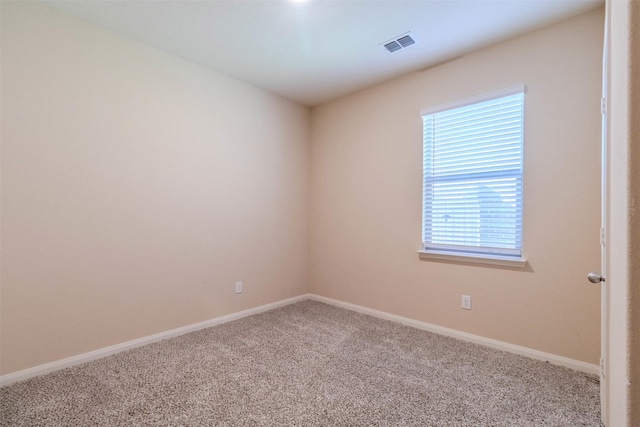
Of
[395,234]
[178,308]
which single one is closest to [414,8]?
[395,234]

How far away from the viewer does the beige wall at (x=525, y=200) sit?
2.07 meters

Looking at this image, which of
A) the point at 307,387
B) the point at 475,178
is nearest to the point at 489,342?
the point at 475,178

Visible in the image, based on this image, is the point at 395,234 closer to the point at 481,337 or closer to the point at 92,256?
the point at 481,337

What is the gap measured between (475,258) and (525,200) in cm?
60

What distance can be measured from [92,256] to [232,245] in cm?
118

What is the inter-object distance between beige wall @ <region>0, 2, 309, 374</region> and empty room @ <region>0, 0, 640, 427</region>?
0.05 ft

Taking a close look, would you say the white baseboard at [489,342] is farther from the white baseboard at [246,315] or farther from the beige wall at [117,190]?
the beige wall at [117,190]

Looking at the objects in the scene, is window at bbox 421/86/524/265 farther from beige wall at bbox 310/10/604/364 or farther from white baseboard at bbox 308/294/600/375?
white baseboard at bbox 308/294/600/375

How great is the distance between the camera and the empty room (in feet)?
6.04

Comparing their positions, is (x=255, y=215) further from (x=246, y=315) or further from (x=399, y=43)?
(x=399, y=43)

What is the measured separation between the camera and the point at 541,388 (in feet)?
6.12

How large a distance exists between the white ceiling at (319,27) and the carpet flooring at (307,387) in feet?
8.12

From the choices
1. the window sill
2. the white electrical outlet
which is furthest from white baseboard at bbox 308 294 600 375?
the window sill

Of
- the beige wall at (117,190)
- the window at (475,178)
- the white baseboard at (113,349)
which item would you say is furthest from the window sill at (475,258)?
the white baseboard at (113,349)
